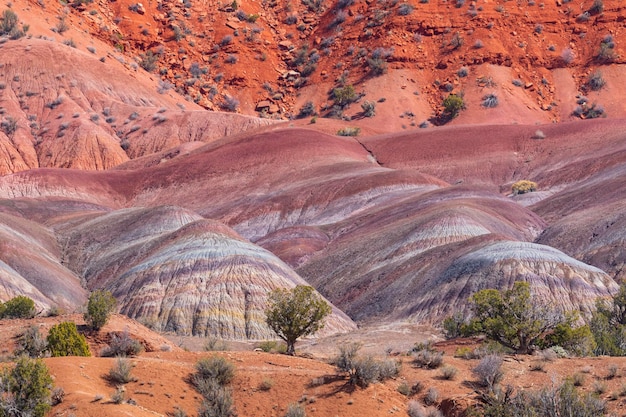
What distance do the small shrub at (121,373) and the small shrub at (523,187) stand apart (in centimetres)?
6633

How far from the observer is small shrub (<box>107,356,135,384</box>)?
2417cm

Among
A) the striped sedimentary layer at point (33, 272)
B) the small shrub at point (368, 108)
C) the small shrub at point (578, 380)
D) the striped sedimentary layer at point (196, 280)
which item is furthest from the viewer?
the small shrub at point (368, 108)

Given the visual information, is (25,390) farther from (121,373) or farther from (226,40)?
(226,40)

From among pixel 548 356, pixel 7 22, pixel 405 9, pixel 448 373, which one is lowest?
pixel 448 373

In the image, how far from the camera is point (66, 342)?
2784 cm

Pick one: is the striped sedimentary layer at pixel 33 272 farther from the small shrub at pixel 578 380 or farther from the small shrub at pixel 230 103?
the small shrub at pixel 230 103

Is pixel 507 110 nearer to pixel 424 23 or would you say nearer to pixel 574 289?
pixel 424 23

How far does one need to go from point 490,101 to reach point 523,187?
1308 inches

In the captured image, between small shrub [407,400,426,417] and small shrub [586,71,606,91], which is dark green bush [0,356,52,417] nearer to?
small shrub [407,400,426,417]

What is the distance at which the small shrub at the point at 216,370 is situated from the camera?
25047 mm

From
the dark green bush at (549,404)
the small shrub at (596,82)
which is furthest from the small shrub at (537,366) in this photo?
the small shrub at (596,82)

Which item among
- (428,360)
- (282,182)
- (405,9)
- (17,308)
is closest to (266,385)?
(428,360)

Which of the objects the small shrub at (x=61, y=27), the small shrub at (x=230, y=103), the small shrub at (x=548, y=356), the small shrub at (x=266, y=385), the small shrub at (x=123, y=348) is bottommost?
the small shrub at (x=266, y=385)

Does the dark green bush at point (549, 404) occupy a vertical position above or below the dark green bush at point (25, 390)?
above
